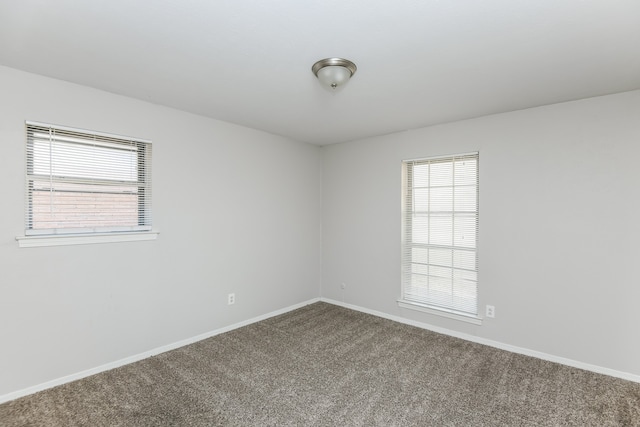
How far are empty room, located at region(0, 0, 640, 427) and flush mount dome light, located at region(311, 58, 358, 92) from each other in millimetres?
17

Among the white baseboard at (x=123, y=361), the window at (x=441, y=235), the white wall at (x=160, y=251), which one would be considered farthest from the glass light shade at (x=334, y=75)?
the white baseboard at (x=123, y=361)

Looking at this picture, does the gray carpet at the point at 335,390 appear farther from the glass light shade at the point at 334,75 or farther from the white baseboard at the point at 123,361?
the glass light shade at the point at 334,75

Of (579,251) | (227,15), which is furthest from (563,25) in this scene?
(579,251)

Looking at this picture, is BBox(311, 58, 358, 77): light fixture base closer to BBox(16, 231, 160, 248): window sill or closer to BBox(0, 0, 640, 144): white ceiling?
BBox(0, 0, 640, 144): white ceiling

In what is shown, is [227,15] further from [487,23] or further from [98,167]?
[98,167]

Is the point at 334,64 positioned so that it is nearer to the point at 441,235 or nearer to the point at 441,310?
the point at 441,235

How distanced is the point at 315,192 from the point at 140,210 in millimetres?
2444

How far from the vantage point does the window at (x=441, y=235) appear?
11.5ft

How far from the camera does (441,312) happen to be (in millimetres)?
3629

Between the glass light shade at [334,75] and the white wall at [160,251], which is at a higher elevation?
the glass light shade at [334,75]

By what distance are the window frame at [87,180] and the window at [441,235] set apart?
294cm

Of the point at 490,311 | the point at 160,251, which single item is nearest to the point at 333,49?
the point at 160,251

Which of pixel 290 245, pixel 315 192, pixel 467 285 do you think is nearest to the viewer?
pixel 467 285

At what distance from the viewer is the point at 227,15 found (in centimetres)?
165
